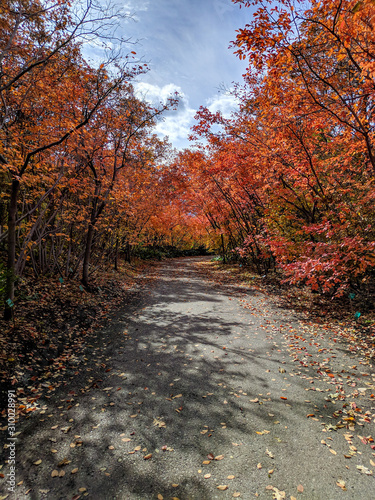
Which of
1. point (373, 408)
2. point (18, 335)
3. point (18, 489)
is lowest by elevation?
point (18, 489)

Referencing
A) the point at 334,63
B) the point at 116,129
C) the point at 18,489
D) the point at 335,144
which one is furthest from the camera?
the point at 116,129

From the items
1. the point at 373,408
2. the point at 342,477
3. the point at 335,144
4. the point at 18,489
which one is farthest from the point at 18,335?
the point at 335,144

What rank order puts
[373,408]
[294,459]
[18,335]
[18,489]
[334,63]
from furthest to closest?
[334,63] < [18,335] < [373,408] < [294,459] < [18,489]

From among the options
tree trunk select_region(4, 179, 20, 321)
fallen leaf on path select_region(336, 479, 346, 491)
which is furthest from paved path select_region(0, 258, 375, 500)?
tree trunk select_region(4, 179, 20, 321)

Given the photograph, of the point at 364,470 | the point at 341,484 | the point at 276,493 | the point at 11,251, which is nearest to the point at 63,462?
the point at 276,493

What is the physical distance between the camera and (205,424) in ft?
11.4

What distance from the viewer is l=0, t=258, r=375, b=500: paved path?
2635mm

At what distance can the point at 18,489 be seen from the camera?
2.58 meters

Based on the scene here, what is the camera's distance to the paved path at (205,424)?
2.63m

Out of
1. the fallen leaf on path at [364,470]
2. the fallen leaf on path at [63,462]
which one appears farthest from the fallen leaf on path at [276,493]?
the fallen leaf on path at [63,462]

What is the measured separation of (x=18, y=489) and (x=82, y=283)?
721 centimetres

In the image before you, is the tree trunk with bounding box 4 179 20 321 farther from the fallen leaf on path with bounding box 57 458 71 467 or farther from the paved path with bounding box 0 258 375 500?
the fallen leaf on path with bounding box 57 458 71 467

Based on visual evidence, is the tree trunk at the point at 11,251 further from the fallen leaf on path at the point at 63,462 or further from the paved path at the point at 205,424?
the fallen leaf on path at the point at 63,462

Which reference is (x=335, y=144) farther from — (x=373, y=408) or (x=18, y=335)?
(x=18, y=335)
